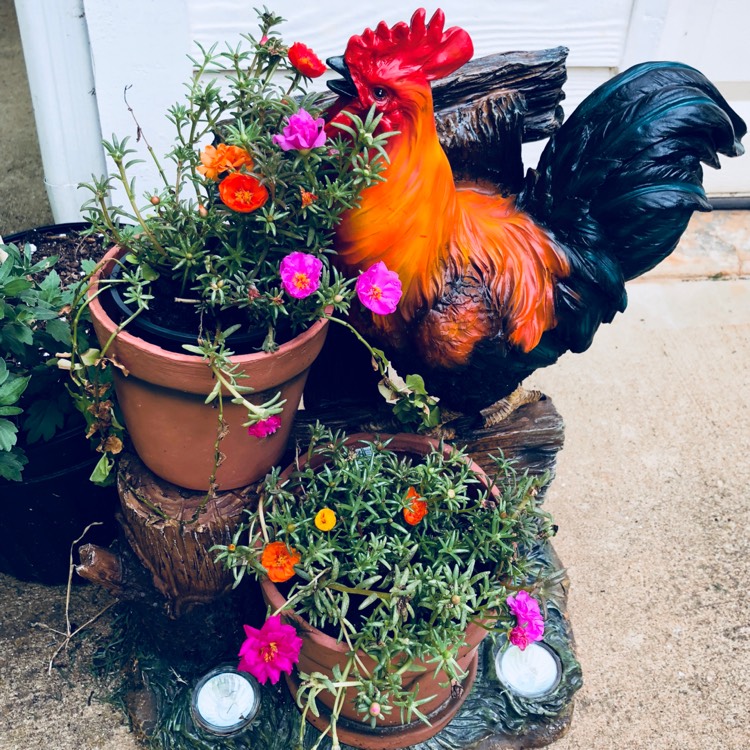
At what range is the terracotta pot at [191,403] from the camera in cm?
140

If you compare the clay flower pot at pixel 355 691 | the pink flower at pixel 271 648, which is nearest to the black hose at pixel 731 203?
the clay flower pot at pixel 355 691

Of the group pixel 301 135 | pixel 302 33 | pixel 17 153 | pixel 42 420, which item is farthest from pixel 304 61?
pixel 17 153

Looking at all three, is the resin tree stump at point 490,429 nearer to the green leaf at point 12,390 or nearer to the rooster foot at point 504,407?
the rooster foot at point 504,407

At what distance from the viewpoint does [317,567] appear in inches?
61.6

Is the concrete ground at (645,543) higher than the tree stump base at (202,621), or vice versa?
the tree stump base at (202,621)

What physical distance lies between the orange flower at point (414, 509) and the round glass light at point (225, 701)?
58cm

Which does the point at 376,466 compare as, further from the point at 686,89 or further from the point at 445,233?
the point at 686,89

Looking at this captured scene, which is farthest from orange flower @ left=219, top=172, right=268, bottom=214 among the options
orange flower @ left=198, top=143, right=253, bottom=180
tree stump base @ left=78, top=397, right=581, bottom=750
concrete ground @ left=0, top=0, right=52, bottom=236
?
concrete ground @ left=0, top=0, right=52, bottom=236

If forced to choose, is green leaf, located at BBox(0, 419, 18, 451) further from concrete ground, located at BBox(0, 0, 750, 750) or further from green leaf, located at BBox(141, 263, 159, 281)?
concrete ground, located at BBox(0, 0, 750, 750)

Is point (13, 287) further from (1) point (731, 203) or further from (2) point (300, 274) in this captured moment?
(1) point (731, 203)

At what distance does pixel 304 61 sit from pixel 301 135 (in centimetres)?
14

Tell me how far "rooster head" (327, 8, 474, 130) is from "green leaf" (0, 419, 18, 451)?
0.93 m

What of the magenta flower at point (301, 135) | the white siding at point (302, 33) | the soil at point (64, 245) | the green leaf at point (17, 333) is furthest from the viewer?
the white siding at point (302, 33)

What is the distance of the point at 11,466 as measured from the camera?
1.69 metres
